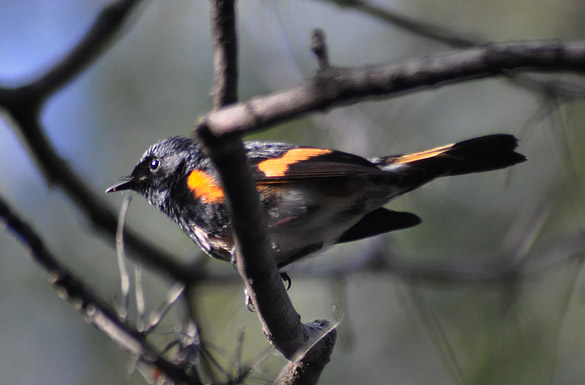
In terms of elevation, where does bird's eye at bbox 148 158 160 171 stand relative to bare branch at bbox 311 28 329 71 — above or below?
below

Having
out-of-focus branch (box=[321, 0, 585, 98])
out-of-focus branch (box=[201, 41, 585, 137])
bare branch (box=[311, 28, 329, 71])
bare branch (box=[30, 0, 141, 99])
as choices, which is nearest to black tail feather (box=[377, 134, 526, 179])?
out-of-focus branch (box=[321, 0, 585, 98])

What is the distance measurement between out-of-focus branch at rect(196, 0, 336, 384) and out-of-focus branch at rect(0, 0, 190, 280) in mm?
1965

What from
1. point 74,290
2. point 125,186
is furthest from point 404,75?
point 125,186

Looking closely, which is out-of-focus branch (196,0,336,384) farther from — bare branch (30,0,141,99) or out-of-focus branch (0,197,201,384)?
bare branch (30,0,141,99)

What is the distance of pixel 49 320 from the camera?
727 cm

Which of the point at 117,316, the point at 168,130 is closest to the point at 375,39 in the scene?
the point at 168,130

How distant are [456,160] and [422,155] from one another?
0.53 ft

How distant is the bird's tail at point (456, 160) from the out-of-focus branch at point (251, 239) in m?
0.93

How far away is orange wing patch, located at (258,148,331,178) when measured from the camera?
10.3 feet

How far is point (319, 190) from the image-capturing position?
3.19 meters

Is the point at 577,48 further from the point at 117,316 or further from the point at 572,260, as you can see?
the point at 572,260

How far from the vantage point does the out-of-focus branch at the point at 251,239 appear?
151 cm

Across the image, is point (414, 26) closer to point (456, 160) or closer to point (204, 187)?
point (456, 160)

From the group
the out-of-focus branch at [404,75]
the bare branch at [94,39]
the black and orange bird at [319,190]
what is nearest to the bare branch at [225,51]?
the out-of-focus branch at [404,75]
